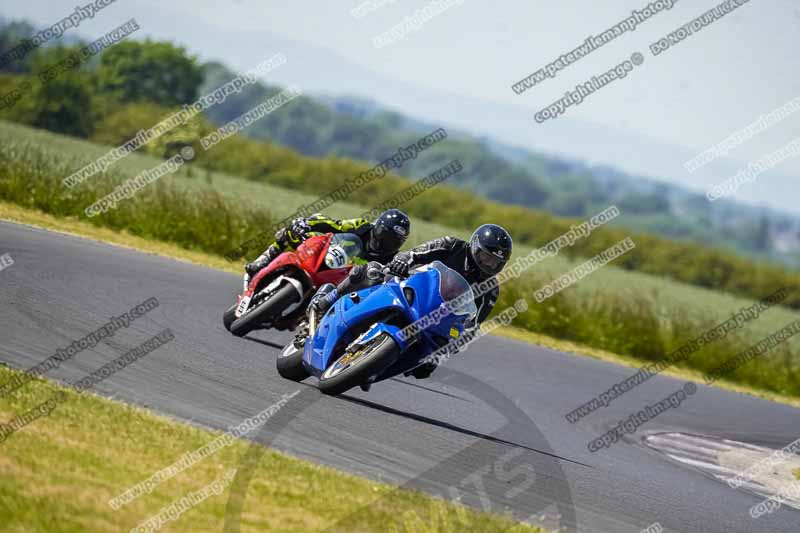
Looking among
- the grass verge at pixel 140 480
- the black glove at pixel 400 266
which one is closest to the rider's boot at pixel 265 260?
the black glove at pixel 400 266

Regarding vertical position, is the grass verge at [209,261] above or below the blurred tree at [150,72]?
above

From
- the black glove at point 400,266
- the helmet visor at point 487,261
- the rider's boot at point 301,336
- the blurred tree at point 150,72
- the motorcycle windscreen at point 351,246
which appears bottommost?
the blurred tree at point 150,72

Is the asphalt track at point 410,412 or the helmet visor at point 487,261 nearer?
the asphalt track at point 410,412

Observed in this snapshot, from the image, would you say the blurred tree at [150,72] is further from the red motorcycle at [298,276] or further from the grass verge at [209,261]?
the red motorcycle at [298,276]

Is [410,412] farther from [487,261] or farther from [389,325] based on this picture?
[487,261]

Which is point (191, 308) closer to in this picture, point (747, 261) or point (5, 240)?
point (5, 240)

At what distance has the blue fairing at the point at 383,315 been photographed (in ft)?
29.1

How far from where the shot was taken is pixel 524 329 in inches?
810

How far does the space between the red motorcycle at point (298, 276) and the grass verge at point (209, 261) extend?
8036 mm

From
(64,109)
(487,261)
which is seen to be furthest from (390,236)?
(64,109)

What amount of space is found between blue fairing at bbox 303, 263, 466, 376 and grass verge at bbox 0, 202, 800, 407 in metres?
9.65

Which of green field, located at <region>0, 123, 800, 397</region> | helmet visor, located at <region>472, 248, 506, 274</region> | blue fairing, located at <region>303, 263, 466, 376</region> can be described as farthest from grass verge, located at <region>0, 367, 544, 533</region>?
green field, located at <region>0, 123, 800, 397</region>

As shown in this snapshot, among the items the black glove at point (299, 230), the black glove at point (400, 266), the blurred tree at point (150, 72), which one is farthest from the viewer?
the blurred tree at point (150, 72)

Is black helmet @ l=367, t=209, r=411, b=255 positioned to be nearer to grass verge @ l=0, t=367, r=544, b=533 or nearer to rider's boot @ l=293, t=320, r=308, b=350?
rider's boot @ l=293, t=320, r=308, b=350
